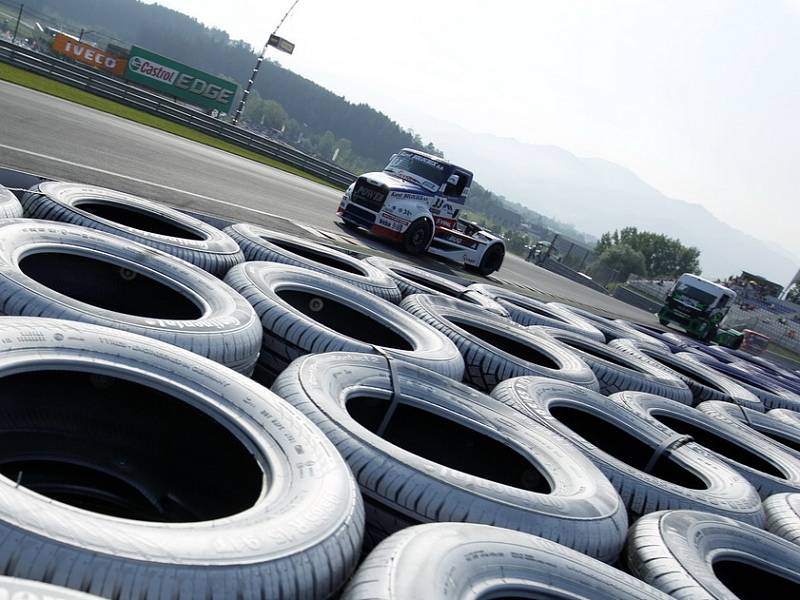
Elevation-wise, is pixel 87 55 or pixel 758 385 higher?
pixel 758 385

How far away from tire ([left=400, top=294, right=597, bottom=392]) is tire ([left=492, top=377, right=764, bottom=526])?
1.23 feet

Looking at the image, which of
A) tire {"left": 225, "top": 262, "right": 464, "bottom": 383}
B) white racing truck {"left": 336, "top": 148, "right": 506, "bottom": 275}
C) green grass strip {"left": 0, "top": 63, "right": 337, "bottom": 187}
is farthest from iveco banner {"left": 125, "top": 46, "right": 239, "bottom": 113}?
tire {"left": 225, "top": 262, "right": 464, "bottom": 383}

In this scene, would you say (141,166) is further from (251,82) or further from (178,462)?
(251,82)

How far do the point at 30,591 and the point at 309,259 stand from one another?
5216 millimetres

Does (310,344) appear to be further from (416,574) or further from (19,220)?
(416,574)

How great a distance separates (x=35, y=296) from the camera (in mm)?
2895

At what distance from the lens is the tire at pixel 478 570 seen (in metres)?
1.86

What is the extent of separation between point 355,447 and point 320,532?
0.69 meters

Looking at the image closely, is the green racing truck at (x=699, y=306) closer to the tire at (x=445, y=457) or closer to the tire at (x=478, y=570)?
the tire at (x=445, y=457)

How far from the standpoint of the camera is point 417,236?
15.2 m

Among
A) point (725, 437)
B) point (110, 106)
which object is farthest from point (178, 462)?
point (110, 106)

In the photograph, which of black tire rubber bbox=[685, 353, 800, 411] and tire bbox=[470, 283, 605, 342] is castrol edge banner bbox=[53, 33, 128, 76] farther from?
black tire rubber bbox=[685, 353, 800, 411]

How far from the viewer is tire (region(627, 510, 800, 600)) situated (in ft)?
9.05

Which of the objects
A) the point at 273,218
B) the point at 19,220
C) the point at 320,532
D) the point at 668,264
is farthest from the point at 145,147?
the point at 668,264
